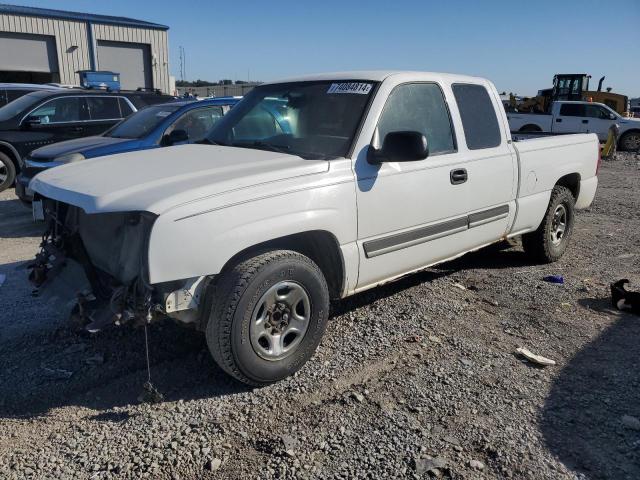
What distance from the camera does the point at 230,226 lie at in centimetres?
295

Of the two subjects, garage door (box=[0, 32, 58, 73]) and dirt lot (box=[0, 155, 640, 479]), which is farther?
garage door (box=[0, 32, 58, 73])

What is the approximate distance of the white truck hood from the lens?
287 cm

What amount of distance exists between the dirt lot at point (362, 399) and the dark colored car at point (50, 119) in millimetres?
5581

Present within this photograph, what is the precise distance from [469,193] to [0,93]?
12.3m

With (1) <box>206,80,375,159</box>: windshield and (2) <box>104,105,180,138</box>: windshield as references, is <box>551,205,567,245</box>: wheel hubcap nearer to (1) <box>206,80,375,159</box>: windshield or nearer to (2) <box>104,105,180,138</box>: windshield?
(1) <box>206,80,375,159</box>: windshield

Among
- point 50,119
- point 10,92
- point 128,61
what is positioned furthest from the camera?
point 128,61

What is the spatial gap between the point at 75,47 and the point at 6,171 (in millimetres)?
21188

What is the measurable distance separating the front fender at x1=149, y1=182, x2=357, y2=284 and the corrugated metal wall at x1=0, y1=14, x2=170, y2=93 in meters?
28.4

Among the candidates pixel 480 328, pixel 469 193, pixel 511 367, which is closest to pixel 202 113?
pixel 469 193

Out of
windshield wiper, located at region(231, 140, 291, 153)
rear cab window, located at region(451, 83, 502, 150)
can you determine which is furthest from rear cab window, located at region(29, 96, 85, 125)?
rear cab window, located at region(451, 83, 502, 150)

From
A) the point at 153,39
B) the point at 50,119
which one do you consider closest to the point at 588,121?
the point at 50,119

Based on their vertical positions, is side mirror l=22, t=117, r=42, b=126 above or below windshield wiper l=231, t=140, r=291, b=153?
above

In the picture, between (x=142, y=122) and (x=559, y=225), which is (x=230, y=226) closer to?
(x=559, y=225)

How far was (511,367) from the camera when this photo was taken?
363 centimetres
